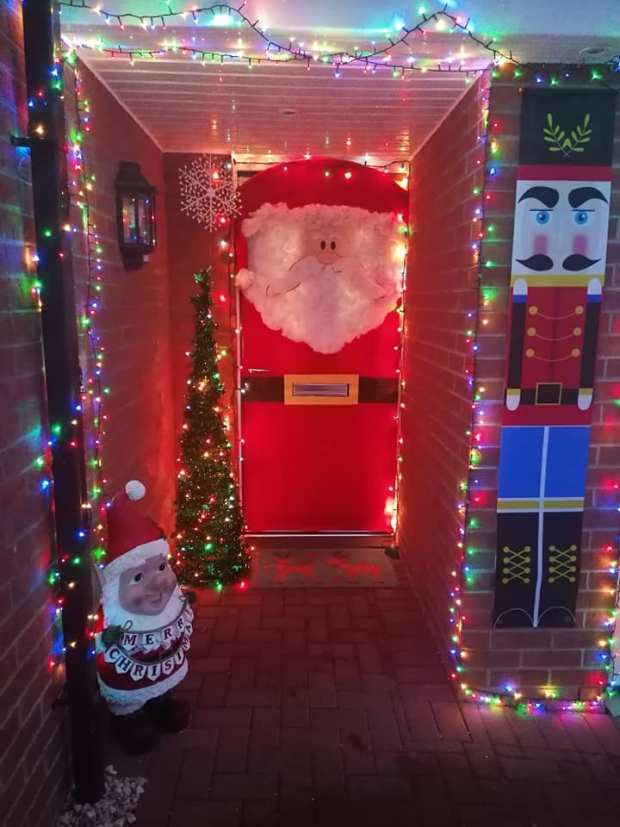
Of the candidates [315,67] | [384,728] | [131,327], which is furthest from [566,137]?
[384,728]

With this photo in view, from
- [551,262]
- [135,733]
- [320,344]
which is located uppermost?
[551,262]

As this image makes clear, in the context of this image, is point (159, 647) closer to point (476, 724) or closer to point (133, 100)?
point (476, 724)

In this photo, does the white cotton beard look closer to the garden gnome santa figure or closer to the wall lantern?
the garden gnome santa figure

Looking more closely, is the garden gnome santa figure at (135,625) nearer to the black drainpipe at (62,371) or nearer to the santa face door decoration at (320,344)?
the black drainpipe at (62,371)

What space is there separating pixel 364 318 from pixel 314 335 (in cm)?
39

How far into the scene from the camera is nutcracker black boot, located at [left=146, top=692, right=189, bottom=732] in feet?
8.98

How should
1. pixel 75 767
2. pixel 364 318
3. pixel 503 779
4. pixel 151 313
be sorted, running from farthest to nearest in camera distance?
pixel 364 318 → pixel 151 313 → pixel 503 779 → pixel 75 767

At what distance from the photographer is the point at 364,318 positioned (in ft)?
14.9

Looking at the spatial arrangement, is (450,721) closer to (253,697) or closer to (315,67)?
(253,697)

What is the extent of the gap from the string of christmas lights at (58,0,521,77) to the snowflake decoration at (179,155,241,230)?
1.70m

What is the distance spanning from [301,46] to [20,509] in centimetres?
211

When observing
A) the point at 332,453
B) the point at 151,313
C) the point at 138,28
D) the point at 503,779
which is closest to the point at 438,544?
the point at 503,779

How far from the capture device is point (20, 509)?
2000 mm

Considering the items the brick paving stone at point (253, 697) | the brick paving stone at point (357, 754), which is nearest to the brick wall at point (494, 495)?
the brick paving stone at point (357, 754)
